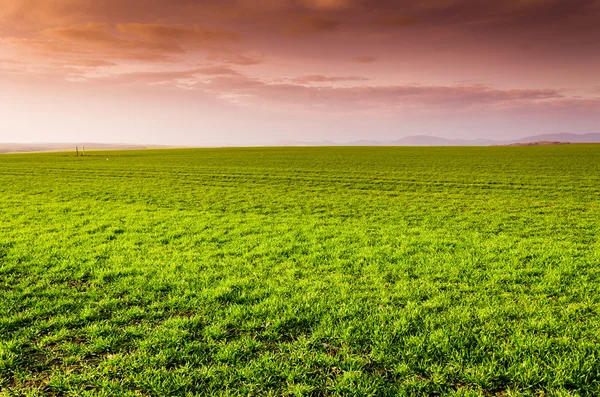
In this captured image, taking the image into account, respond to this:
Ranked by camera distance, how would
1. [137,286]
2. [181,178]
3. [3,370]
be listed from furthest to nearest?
1. [181,178]
2. [137,286]
3. [3,370]

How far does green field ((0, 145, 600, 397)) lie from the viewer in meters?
5.33

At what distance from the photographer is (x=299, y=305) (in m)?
7.55

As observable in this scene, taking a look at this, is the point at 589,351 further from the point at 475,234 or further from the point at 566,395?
the point at 475,234

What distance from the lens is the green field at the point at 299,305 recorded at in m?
5.33

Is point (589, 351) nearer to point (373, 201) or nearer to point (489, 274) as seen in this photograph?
point (489, 274)

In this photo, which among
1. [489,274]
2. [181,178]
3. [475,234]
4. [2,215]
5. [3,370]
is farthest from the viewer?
[181,178]

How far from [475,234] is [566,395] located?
9273 mm

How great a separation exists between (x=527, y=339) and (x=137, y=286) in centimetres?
794

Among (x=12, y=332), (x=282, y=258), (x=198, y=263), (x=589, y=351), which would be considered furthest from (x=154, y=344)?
(x=589, y=351)

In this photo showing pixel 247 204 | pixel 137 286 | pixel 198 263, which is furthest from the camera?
pixel 247 204

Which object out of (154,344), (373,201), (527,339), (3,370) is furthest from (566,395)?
(373,201)

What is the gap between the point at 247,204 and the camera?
68.4 feet

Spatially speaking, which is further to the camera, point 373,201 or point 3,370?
point 373,201

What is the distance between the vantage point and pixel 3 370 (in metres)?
5.48
